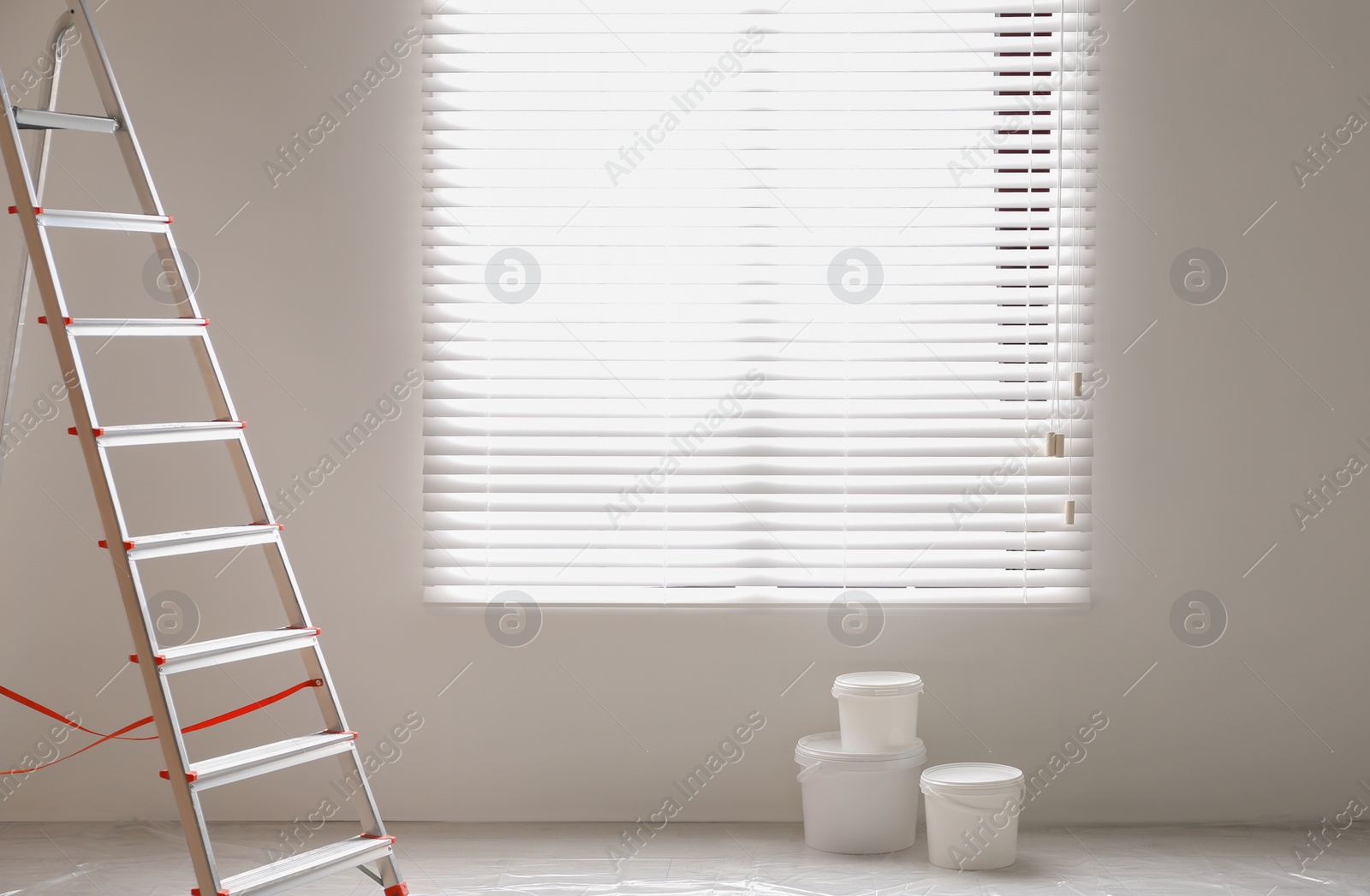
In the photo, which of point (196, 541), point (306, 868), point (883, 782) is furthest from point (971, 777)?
point (196, 541)

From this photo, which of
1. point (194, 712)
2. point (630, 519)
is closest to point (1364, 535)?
point (630, 519)

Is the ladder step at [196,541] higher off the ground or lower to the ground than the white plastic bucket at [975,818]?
higher

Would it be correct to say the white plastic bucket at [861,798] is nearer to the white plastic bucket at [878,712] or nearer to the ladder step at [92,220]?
the white plastic bucket at [878,712]

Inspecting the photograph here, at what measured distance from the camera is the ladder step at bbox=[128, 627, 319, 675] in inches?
82.5

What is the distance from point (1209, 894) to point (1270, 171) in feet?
6.58

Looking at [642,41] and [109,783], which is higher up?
[642,41]

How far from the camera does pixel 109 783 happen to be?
10.5 ft

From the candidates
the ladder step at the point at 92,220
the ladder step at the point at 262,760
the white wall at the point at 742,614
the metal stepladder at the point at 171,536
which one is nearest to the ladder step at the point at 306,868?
the metal stepladder at the point at 171,536

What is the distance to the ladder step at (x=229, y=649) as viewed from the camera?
2096 mm

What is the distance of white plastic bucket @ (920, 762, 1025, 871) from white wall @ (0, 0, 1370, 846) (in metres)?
0.35

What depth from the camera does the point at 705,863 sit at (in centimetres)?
288

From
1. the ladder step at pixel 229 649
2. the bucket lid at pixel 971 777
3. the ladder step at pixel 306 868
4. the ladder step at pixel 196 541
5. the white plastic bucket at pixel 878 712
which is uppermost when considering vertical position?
the ladder step at pixel 196 541

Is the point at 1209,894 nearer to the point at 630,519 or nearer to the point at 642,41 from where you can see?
the point at 630,519

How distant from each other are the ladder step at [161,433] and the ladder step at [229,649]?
0.43 meters
